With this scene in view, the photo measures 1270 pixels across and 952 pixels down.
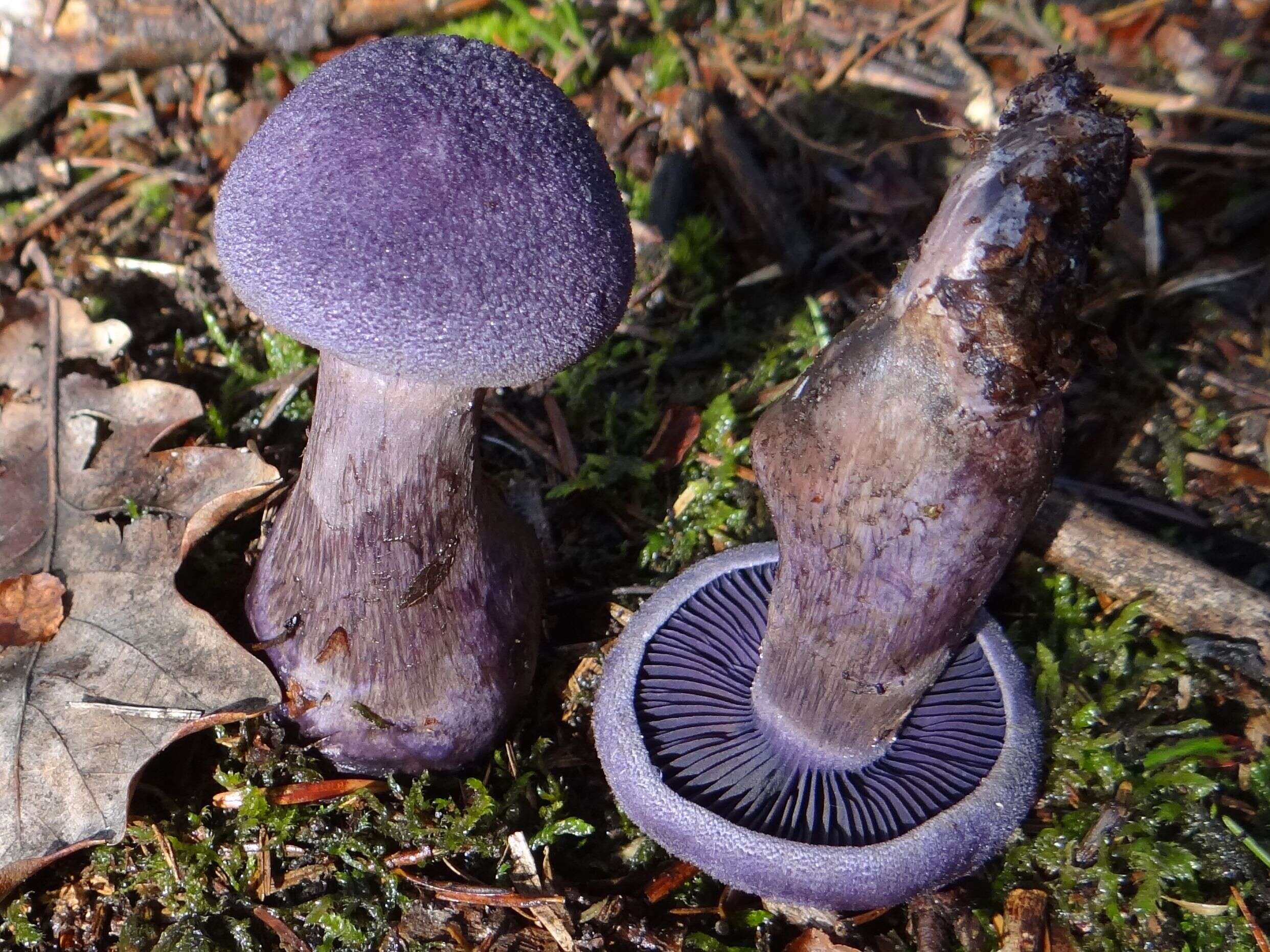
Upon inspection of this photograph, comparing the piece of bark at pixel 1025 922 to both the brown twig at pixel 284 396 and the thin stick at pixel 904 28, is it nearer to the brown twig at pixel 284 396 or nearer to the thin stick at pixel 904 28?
the brown twig at pixel 284 396

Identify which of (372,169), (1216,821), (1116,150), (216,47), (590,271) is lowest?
(1216,821)

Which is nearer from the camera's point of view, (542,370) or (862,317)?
(862,317)

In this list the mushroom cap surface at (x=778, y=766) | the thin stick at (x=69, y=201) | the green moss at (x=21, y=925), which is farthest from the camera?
the thin stick at (x=69, y=201)

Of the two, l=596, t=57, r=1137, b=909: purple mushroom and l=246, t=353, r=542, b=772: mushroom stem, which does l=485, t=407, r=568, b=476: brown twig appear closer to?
l=246, t=353, r=542, b=772: mushroom stem

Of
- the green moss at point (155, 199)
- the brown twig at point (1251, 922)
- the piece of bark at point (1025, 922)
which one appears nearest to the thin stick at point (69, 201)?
the green moss at point (155, 199)

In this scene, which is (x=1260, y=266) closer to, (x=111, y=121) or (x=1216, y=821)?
(x=1216, y=821)

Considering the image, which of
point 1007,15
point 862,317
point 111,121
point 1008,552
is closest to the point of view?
point 862,317

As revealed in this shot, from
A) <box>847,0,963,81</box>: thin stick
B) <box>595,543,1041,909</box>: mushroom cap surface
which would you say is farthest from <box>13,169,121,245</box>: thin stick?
<box>847,0,963,81</box>: thin stick

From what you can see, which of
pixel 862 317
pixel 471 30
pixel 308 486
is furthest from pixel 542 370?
pixel 471 30
